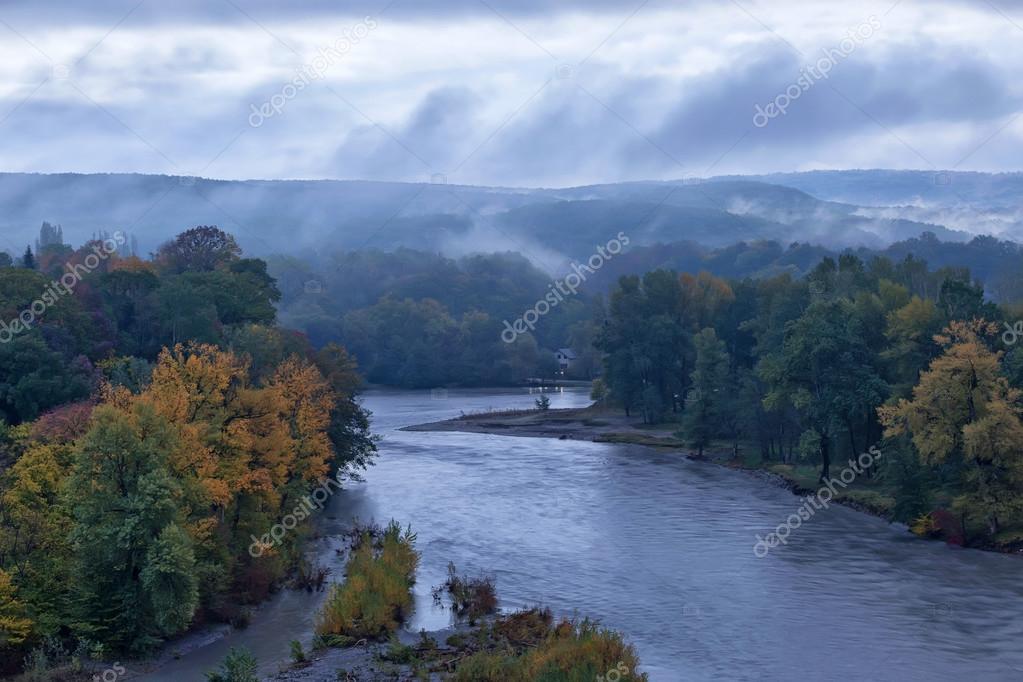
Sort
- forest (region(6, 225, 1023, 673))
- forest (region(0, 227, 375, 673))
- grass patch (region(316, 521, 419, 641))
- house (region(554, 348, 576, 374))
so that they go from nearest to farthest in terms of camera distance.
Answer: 1. forest (region(0, 227, 375, 673))
2. forest (region(6, 225, 1023, 673))
3. grass patch (region(316, 521, 419, 641))
4. house (region(554, 348, 576, 374))

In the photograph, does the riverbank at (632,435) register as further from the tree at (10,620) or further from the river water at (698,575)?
the tree at (10,620)

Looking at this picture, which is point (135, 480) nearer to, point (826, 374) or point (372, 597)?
point (372, 597)

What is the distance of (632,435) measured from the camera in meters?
109

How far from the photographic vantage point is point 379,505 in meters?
72.4

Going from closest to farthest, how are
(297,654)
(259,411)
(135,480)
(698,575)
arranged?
(297,654), (135,480), (698,575), (259,411)

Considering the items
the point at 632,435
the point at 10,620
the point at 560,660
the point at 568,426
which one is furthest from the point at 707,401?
the point at 10,620

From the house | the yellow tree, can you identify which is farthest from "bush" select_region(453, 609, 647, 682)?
the house

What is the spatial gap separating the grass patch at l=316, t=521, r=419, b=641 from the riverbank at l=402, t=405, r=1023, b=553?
2969 centimetres

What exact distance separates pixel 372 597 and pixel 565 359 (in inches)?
5414

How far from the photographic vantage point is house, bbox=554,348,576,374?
17988cm

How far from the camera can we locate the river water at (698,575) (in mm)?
41531

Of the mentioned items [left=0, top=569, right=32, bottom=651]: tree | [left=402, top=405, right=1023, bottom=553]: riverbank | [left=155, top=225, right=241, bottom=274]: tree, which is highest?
[left=155, top=225, right=241, bottom=274]: tree

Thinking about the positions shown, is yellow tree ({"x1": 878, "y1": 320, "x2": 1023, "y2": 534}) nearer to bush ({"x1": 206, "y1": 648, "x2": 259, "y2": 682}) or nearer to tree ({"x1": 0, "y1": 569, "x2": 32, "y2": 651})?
bush ({"x1": 206, "y1": 648, "x2": 259, "y2": 682})

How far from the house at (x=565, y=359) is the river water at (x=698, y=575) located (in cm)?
9273
